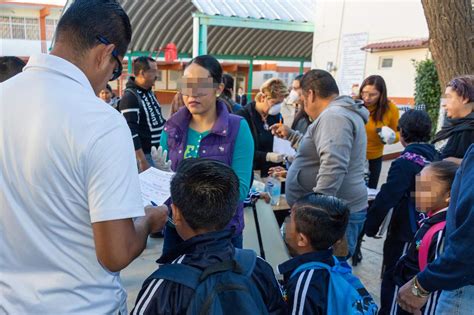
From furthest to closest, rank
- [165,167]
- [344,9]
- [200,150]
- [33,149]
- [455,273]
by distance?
[344,9]
[200,150]
[165,167]
[455,273]
[33,149]

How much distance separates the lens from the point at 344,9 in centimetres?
1042

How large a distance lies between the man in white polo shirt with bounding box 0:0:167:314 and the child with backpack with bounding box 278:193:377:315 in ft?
2.62

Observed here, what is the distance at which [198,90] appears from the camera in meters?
1.99

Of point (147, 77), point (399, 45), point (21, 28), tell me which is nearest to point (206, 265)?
point (147, 77)

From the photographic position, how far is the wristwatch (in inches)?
61.5

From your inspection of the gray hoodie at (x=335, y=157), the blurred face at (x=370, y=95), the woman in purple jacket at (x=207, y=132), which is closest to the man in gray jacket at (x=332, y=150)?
the gray hoodie at (x=335, y=157)

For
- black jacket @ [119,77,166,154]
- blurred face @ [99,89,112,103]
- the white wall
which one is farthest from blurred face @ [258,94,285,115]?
the white wall

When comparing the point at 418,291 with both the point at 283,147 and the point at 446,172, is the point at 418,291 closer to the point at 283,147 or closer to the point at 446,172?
the point at 446,172

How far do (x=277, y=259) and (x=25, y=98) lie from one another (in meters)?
2.21

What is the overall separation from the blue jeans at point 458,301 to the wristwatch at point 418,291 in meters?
0.07

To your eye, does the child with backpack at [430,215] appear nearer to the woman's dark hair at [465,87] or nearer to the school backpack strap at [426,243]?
the school backpack strap at [426,243]

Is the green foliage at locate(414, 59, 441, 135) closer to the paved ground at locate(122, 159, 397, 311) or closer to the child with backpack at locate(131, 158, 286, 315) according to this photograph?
the paved ground at locate(122, 159, 397, 311)

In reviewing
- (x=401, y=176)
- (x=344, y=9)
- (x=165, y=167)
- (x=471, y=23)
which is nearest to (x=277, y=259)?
(x=401, y=176)

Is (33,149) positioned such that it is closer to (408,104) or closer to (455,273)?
(455,273)
